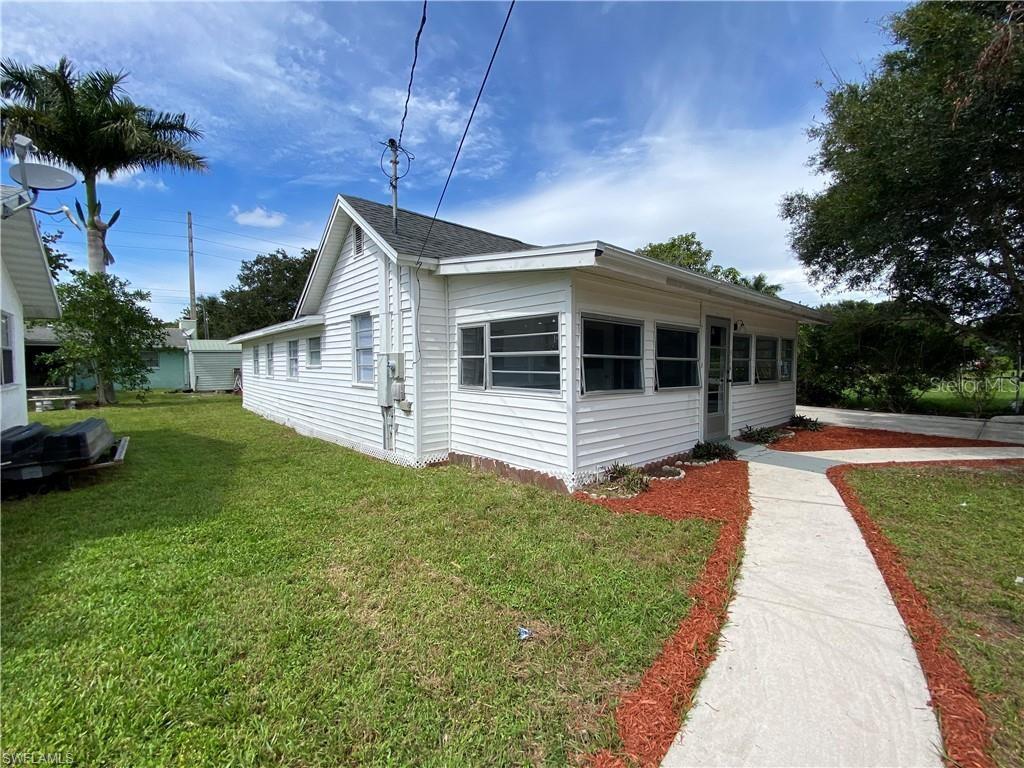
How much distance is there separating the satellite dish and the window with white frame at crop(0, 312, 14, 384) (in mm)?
3331

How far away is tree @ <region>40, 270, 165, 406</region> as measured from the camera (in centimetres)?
1644

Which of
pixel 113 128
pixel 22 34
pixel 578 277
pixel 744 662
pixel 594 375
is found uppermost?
pixel 113 128

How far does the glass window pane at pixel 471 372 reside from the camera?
22.9ft

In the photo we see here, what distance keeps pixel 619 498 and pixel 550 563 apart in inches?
80.7

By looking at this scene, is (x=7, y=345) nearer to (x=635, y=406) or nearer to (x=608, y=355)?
(x=608, y=355)

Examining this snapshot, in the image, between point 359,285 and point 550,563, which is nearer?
point 550,563

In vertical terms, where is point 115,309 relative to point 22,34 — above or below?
below

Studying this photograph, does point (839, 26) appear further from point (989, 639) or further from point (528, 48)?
point (989, 639)

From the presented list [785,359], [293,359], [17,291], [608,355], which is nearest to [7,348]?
[17,291]

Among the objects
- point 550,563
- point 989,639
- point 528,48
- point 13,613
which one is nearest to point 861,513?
point 989,639

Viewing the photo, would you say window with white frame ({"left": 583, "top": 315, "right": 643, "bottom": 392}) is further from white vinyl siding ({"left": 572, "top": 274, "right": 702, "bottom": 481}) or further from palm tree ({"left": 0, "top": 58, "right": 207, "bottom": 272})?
palm tree ({"left": 0, "top": 58, "right": 207, "bottom": 272})

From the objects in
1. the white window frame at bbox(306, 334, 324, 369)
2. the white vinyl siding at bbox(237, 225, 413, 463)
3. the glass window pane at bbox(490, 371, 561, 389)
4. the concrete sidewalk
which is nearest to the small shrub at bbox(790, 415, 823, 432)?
the concrete sidewalk

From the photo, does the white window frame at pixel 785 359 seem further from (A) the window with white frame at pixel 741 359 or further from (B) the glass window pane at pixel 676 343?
(B) the glass window pane at pixel 676 343

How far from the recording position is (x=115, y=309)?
16953 mm
